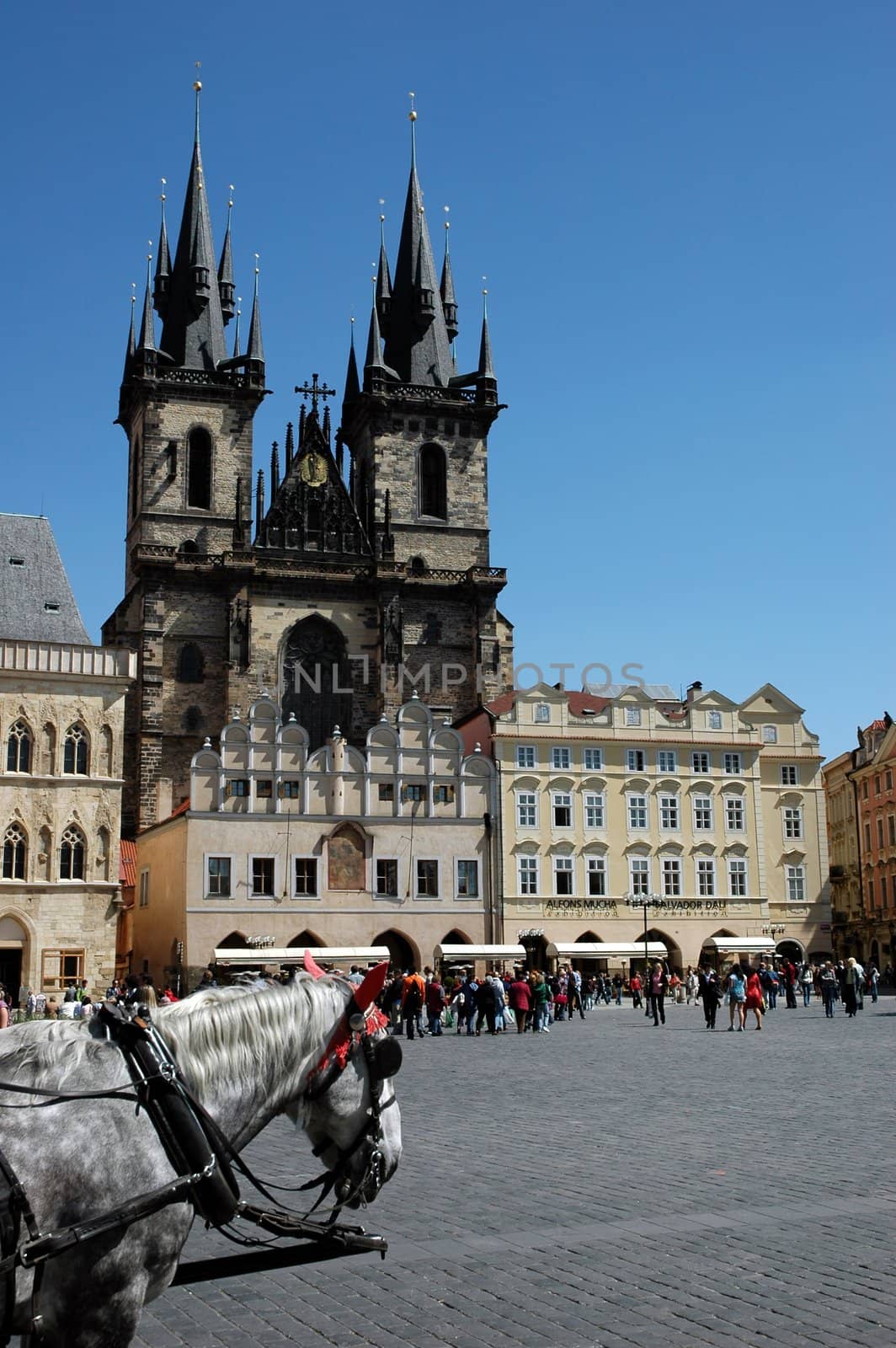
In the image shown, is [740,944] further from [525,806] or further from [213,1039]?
[213,1039]

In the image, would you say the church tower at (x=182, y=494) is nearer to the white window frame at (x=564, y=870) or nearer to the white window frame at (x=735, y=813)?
the white window frame at (x=564, y=870)

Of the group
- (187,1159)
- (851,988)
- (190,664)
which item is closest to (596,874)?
(851,988)

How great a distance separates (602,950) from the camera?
49125mm

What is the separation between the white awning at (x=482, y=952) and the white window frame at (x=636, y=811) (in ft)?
30.2

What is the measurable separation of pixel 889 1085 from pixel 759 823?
127ft

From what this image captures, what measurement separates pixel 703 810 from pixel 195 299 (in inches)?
1270

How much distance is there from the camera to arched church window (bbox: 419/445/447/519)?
67.1 metres

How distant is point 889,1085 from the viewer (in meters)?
16.7

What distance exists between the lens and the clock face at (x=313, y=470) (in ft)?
217

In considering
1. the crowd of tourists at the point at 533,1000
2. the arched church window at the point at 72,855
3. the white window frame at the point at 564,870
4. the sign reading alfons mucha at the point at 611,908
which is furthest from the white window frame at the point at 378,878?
the arched church window at the point at 72,855

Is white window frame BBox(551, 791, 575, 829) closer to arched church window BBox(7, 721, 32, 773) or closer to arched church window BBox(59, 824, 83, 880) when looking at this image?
arched church window BBox(59, 824, 83, 880)

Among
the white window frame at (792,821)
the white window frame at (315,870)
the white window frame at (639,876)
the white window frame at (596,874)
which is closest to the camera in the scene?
the white window frame at (315,870)

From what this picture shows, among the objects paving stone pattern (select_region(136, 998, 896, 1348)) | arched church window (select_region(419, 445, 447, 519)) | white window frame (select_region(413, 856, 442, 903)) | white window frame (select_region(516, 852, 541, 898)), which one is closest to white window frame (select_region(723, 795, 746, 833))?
white window frame (select_region(516, 852, 541, 898))

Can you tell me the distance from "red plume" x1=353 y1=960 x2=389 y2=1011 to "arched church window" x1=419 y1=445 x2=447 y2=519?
6248 centimetres
